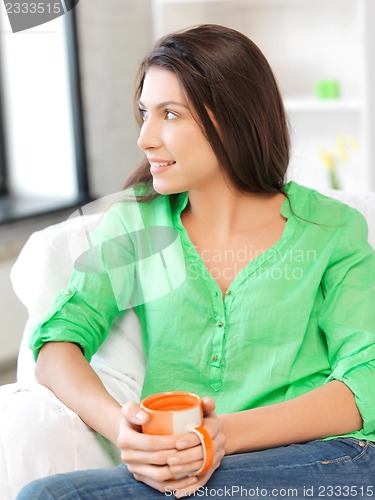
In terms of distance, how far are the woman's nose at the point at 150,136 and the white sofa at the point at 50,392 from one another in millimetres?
346

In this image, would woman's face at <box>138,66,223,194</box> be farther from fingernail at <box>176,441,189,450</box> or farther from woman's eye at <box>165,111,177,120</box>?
fingernail at <box>176,441,189,450</box>

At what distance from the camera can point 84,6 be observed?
307cm

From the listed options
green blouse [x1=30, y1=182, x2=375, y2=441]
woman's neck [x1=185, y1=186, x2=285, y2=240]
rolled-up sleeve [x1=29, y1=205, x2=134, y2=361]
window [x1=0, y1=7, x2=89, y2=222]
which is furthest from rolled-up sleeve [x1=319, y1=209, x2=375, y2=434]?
window [x1=0, y1=7, x2=89, y2=222]

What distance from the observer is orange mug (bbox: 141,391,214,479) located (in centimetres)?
→ 122

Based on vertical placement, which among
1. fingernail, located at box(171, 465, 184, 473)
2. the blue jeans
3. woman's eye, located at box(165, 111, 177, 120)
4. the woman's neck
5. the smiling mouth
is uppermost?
woman's eye, located at box(165, 111, 177, 120)

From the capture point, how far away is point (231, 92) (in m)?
1.49

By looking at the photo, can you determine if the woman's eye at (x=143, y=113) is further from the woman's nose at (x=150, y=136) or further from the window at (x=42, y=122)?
the window at (x=42, y=122)

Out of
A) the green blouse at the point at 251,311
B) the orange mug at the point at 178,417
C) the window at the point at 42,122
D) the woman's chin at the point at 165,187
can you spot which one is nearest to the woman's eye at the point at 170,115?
the woman's chin at the point at 165,187

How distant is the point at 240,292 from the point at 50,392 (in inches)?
14.4

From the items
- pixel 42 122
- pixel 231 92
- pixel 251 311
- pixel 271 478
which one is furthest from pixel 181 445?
pixel 42 122

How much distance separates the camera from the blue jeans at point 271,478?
1.24m

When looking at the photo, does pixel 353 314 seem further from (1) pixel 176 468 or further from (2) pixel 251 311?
(1) pixel 176 468

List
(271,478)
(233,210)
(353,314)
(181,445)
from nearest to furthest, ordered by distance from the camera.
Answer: (181,445) < (271,478) < (353,314) < (233,210)

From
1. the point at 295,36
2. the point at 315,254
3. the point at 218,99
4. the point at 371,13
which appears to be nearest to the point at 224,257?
the point at 315,254
